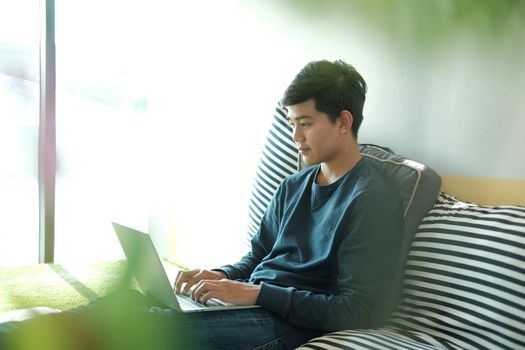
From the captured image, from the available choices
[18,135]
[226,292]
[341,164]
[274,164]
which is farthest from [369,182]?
[18,135]

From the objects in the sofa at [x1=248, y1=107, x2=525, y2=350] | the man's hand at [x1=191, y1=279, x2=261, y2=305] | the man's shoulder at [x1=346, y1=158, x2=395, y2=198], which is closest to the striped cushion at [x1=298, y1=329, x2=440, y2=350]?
the sofa at [x1=248, y1=107, x2=525, y2=350]

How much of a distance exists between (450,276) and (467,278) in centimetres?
4

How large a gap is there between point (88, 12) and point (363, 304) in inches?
92.3

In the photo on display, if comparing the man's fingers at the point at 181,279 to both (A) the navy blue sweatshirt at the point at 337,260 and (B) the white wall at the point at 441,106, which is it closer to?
(A) the navy blue sweatshirt at the point at 337,260

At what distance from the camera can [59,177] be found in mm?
3105

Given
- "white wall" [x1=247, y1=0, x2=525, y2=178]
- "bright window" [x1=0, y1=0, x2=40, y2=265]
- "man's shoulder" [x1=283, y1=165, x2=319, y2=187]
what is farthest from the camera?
"bright window" [x1=0, y1=0, x2=40, y2=265]

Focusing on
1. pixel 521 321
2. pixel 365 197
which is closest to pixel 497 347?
pixel 521 321

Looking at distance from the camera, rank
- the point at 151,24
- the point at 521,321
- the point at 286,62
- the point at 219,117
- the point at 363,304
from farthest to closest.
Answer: the point at 151,24 < the point at 219,117 < the point at 286,62 < the point at 363,304 < the point at 521,321

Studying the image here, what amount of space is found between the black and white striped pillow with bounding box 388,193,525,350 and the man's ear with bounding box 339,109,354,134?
8.9 inches

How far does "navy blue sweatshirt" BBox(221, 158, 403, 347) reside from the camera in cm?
123

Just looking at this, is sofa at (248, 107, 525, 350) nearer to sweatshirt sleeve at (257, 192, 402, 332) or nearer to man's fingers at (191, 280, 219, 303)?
sweatshirt sleeve at (257, 192, 402, 332)

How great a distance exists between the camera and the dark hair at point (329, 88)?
4.33 feet

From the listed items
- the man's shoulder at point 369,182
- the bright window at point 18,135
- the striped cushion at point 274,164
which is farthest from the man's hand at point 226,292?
the bright window at point 18,135

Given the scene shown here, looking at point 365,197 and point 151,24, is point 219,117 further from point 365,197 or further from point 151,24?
point 365,197
